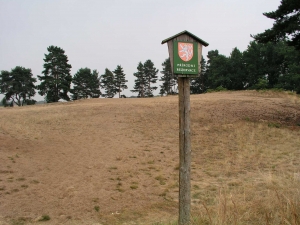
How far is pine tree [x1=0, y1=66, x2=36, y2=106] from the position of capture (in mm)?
48844

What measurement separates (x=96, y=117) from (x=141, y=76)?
44.8 metres

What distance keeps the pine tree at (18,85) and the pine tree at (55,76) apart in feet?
30.5

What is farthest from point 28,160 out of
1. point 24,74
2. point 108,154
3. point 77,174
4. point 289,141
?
point 24,74

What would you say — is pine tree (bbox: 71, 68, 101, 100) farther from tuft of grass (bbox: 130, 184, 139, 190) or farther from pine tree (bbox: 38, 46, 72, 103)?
tuft of grass (bbox: 130, 184, 139, 190)

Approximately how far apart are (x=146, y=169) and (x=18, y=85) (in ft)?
162

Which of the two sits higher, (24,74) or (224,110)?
(24,74)

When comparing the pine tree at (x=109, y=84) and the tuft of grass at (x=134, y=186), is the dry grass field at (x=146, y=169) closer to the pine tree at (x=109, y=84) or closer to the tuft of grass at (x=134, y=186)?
the tuft of grass at (x=134, y=186)

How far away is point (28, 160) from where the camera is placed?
780 centimetres

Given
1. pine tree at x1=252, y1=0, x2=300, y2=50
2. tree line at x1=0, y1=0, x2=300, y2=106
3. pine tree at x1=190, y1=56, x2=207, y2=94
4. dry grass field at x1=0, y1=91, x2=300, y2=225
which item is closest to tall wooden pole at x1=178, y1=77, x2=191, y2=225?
dry grass field at x1=0, y1=91, x2=300, y2=225

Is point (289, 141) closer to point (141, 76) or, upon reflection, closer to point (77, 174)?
point (77, 174)

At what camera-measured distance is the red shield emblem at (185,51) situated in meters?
3.37

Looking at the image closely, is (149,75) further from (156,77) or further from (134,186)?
(134,186)

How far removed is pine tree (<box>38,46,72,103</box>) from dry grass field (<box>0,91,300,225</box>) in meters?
28.3

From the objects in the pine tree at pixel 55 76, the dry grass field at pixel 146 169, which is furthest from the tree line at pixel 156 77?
the dry grass field at pixel 146 169
